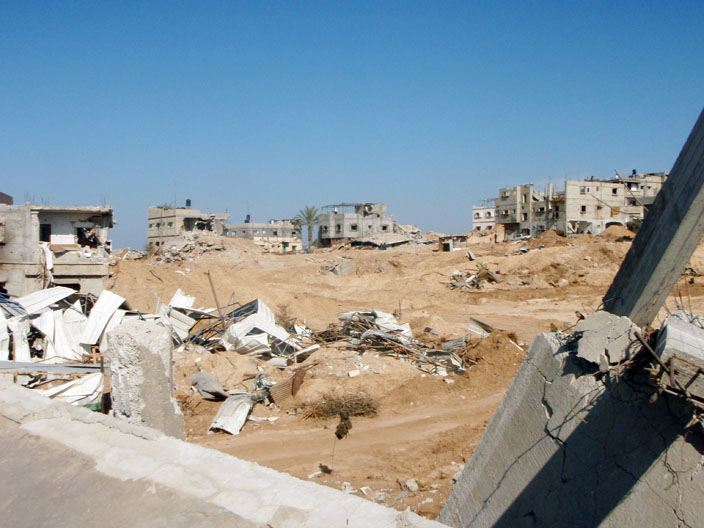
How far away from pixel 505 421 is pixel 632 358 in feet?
4.07

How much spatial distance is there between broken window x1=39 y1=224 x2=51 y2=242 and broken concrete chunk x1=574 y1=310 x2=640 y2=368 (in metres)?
18.8

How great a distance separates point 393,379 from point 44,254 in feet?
39.5

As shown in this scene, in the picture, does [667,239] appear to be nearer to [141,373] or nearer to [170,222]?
[141,373]

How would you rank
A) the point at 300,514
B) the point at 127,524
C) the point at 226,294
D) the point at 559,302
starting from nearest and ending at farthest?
the point at 300,514 → the point at 127,524 → the point at 226,294 → the point at 559,302

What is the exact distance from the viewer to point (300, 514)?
101 inches

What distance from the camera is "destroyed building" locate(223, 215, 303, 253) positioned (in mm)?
62938

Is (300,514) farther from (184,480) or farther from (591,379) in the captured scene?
(591,379)

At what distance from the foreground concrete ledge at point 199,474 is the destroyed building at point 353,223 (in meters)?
54.6

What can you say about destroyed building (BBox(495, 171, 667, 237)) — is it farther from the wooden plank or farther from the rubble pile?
the wooden plank

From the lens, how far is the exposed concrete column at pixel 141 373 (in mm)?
4953

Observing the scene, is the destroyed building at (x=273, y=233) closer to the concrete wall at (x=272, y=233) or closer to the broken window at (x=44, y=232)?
the concrete wall at (x=272, y=233)

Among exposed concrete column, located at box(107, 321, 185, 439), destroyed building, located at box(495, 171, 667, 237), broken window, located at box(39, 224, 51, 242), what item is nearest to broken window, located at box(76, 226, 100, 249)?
broken window, located at box(39, 224, 51, 242)

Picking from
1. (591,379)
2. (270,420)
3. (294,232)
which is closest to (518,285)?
(270,420)

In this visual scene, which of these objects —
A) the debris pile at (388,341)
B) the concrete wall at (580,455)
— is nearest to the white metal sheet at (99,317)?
the debris pile at (388,341)
